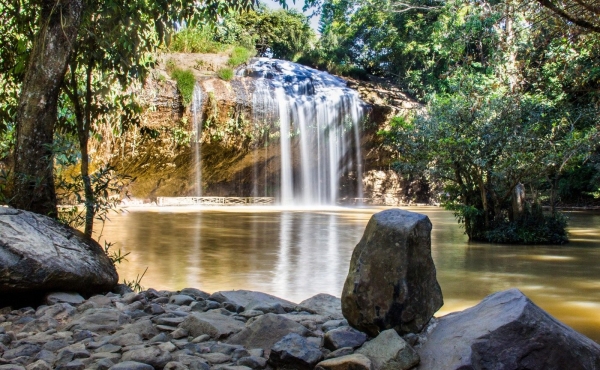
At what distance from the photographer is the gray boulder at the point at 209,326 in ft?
10.3

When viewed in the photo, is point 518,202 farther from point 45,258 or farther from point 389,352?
point 45,258

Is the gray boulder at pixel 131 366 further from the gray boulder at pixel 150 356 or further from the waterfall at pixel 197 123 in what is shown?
the waterfall at pixel 197 123

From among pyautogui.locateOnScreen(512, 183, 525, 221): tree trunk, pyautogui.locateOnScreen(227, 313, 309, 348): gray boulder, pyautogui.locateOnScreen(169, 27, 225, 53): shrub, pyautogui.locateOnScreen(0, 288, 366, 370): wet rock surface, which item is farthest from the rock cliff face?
pyautogui.locateOnScreen(227, 313, 309, 348): gray boulder

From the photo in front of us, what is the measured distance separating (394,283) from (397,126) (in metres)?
10.4

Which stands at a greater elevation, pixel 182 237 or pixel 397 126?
pixel 397 126

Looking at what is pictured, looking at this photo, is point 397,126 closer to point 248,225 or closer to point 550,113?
point 248,225

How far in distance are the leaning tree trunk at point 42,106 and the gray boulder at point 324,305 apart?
2.13 metres

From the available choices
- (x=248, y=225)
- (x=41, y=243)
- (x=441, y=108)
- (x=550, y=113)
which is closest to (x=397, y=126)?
(x=441, y=108)

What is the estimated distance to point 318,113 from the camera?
21938 millimetres

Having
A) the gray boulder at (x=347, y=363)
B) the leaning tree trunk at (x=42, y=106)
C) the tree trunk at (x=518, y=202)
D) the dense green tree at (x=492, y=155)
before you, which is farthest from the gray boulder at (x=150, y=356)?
the tree trunk at (x=518, y=202)

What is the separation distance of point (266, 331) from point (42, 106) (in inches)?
103

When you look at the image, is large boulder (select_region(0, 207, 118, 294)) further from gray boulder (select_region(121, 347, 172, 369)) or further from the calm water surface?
the calm water surface

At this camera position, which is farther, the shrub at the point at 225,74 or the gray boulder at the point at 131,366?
the shrub at the point at 225,74

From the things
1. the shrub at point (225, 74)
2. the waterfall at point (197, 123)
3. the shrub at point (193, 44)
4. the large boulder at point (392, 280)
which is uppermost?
the shrub at point (193, 44)
